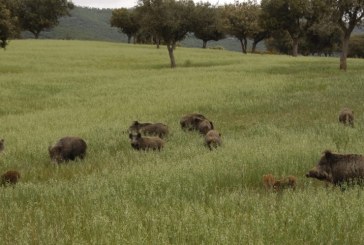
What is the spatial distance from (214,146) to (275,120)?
5.64 meters

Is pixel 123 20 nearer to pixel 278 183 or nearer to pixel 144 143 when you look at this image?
pixel 144 143

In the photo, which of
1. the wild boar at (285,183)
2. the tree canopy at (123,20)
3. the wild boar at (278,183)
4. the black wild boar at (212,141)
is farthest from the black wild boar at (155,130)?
the tree canopy at (123,20)

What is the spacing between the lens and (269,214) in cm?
644

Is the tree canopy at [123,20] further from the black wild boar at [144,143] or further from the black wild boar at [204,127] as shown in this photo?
the black wild boar at [144,143]

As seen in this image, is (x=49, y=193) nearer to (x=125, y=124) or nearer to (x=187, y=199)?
(x=187, y=199)

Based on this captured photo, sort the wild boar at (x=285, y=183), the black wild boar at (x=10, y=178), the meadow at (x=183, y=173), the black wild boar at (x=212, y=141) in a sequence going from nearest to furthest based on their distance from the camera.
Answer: the meadow at (x=183, y=173)
the wild boar at (x=285, y=183)
the black wild boar at (x=10, y=178)
the black wild boar at (x=212, y=141)

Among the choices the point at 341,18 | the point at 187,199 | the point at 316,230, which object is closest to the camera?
the point at 316,230

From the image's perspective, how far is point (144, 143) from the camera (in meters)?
13.5

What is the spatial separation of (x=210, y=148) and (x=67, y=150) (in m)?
4.04

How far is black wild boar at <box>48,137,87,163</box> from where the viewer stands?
41.4 feet

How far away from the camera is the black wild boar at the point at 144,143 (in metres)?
13.4

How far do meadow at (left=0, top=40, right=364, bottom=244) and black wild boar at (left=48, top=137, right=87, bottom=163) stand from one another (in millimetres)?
300

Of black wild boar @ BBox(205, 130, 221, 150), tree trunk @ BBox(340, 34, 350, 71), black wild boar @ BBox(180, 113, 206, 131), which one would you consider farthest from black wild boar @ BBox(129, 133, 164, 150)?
tree trunk @ BBox(340, 34, 350, 71)

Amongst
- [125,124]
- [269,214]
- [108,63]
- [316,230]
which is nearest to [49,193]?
[269,214]
